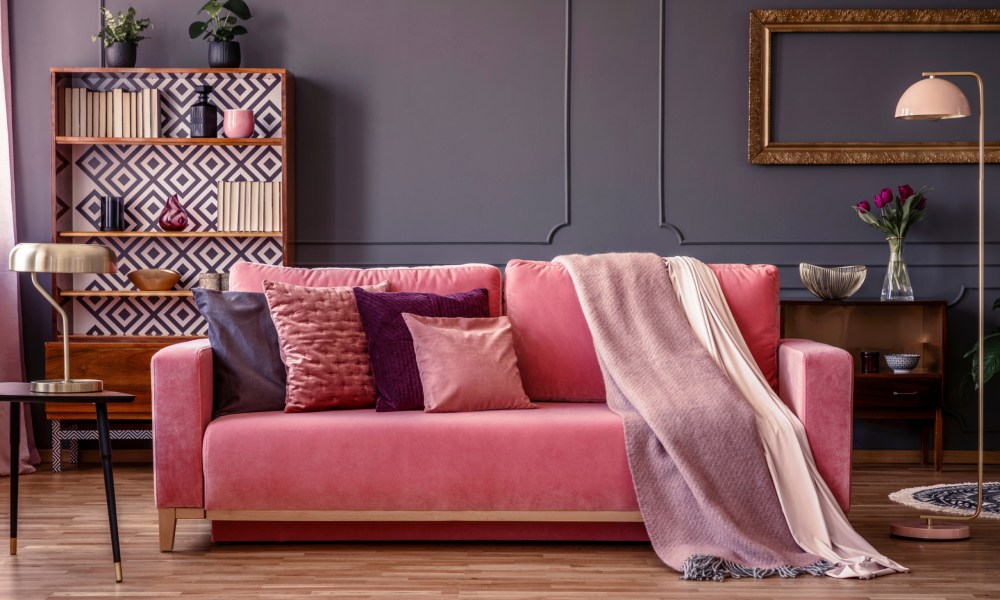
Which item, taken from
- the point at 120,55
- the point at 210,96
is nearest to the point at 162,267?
the point at 210,96

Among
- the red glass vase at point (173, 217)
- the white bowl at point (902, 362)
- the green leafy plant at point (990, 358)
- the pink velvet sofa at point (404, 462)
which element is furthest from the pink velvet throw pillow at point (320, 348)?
the green leafy plant at point (990, 358)

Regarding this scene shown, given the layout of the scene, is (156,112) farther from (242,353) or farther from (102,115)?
(242,353)

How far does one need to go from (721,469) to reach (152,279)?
3.01 m

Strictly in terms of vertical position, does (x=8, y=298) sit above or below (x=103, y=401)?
above

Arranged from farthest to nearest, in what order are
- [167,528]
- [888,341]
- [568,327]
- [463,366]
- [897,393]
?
1. [888,341]
2. [897,393]
3. [568,327]
4. [463,366]
5. [167,528]

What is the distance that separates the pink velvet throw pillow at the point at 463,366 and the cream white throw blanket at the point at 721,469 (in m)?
0.33

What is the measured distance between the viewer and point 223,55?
16.1 ft

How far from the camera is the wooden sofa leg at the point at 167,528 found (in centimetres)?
319

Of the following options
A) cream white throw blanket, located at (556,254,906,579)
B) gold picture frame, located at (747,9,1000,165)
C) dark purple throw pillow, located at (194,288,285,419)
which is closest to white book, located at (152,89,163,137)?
dark purple throw pillow, located at (194,288,285,419)

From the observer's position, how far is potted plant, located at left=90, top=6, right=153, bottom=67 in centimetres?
490

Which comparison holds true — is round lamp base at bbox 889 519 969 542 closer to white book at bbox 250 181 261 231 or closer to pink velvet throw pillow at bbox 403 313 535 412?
pink velvet throw pillow at bbox 403 313 535 412

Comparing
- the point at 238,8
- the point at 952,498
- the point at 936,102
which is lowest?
the point at 952,498

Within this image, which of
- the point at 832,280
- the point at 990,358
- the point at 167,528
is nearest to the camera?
the point at 167,528

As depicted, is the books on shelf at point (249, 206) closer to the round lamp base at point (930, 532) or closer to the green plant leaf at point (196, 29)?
the green plant leaf at point (196, 29)
